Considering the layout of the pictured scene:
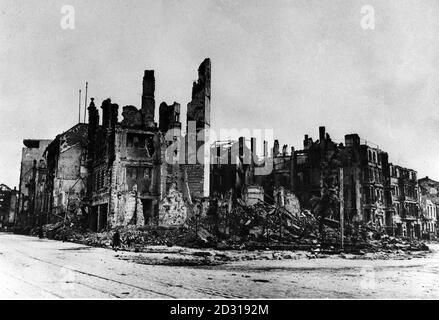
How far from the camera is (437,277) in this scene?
10625mm

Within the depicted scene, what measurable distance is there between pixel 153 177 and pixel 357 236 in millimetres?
13836

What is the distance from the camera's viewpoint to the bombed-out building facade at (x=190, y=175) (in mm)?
24750

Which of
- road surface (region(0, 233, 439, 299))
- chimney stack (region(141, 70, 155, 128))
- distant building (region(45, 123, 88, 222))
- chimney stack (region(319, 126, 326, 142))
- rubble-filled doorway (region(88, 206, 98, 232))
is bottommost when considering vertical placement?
road surface (region(0, 233, 439, 299))

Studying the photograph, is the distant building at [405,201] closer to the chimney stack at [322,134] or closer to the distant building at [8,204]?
the chimney stack at [322,134]

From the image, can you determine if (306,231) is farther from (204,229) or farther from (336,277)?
(336,277)

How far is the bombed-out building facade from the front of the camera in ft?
81.2

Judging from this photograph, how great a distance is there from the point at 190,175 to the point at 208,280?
17938 millimetres

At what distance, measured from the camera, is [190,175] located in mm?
26984

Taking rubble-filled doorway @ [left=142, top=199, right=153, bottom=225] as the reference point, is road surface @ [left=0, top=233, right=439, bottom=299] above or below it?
below

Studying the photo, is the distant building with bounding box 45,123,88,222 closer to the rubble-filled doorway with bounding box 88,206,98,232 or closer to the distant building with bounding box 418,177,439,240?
the rubble-filled doorway with bounding box 88,206,98,232

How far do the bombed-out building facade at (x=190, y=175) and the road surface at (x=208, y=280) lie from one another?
12.3m

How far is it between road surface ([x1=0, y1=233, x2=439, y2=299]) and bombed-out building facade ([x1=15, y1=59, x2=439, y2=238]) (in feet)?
40.3

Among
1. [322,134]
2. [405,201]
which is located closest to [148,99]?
[322,134]

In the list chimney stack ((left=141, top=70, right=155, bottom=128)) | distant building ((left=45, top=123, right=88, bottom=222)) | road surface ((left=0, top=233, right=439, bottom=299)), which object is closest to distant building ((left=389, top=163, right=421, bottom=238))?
road surface ((left=0, top=233, right=439, bottom=299))
